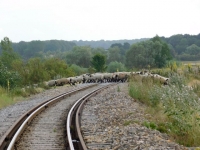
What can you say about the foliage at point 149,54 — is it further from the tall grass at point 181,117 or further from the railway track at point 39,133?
the railway track at point 39,133

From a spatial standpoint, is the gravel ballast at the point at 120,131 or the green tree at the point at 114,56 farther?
the green tree at the point at 114,56

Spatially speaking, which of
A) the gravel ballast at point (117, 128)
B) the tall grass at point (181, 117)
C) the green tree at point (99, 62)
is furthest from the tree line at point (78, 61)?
the tall grass at point (181, 117)

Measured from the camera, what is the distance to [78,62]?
424 feet

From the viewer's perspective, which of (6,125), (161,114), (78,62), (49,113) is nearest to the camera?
(6,125)

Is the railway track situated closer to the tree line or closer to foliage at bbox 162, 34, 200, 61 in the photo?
the tree line

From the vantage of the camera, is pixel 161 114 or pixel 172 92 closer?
pixel 172 92

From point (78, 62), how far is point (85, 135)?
11961cm

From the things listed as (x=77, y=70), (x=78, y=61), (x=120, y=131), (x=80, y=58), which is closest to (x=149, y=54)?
(x=77, y=70)

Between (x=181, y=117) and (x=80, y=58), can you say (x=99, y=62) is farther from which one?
(x=80, y=58)

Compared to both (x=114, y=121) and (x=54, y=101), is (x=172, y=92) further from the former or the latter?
(x=54, y=101)

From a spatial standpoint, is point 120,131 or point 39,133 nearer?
point 120,131

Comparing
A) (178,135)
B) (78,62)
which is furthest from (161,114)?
(78,62)

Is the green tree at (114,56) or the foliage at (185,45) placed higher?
the foliage at (185,45)

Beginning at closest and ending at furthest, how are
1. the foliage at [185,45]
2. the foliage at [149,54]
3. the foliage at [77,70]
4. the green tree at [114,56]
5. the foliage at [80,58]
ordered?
the foliage at [77,70], the foliage at [149,54], the foliage at [80,58], the foliage at [185,45], the green tree at [114,56]
